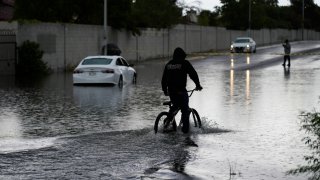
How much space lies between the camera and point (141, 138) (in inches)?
489

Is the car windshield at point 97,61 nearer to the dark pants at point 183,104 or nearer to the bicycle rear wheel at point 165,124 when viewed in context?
the bicycle rear wheel at point 165,124

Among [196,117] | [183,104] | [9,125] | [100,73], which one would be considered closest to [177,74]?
[183,104]

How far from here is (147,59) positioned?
56.4 metres

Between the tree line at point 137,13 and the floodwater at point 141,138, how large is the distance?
23.5 meters

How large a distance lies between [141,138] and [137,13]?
142 feet

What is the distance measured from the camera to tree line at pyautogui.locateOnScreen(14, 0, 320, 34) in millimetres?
45562

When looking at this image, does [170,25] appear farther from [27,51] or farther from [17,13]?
[27,51]

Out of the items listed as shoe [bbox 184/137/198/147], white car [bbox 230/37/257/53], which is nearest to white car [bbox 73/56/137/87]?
shoe [bbox 184/137/198/147]

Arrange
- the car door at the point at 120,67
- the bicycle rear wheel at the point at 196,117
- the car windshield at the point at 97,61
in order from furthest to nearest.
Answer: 1. the car windshield at the point at 97,61
2. the car door at the point at 120,67
3. the bicycle rear wheel at the point at 196,117

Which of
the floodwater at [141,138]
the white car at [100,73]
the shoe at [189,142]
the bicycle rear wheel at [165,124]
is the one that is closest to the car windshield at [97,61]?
Answer: the white car at [100,73]

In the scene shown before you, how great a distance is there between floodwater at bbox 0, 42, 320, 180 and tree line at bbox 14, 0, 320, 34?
926 inches

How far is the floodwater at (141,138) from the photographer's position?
30.8 feet

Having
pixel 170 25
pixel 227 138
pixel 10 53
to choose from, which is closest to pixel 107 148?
pixel 227 138

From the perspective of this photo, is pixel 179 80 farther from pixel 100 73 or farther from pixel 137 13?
pixel 137 13
